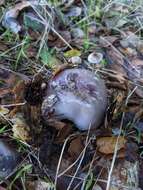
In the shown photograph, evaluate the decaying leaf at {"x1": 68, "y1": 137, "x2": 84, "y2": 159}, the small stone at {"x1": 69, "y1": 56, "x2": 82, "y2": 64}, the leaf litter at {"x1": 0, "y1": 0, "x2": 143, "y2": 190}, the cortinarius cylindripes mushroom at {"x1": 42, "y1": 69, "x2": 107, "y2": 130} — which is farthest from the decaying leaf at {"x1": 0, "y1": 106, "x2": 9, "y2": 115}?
the small stone at {"x1": 69, "y1": 56, "x2": 82, "y2": 64}

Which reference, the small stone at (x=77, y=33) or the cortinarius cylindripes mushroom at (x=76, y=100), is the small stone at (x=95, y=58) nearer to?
the small stone at (x=77, y=33)

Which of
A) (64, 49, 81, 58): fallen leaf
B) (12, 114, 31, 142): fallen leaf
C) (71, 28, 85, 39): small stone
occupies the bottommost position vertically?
(12, 114, 31, 142): fallen leaf

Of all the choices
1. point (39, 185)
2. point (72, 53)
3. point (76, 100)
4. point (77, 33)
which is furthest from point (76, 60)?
point (39, 185)

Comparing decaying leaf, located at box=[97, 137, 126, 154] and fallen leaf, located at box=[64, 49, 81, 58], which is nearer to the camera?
decaying leaf, located at box=[97, 137, 126, 154]

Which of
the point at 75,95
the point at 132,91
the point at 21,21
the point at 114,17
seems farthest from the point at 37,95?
the point at 114,17

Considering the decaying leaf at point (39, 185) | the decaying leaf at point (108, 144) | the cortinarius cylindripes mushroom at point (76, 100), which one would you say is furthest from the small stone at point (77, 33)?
the decaying leaf at point (39, 185)

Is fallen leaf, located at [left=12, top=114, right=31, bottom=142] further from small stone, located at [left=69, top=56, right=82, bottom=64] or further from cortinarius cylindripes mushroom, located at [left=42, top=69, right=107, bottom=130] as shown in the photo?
small stone, located at [left=69, top=56, right=82, bottom=64]

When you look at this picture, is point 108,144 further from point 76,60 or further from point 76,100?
point 76,60

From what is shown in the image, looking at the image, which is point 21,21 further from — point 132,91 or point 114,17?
→ point 132,91
